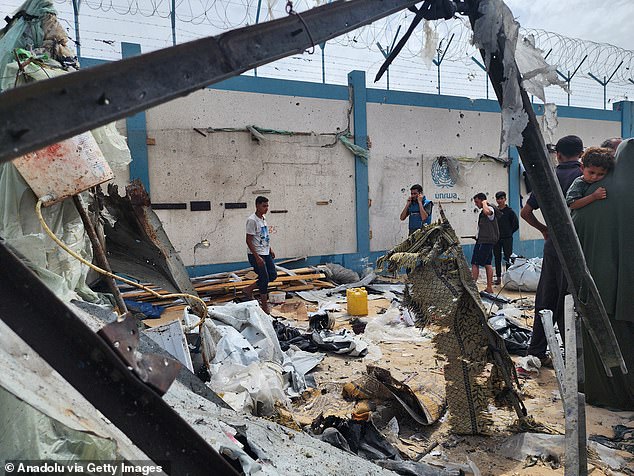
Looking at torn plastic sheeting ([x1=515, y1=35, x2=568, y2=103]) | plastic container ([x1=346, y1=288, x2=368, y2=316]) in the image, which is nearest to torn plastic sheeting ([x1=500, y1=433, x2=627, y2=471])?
torn plastic sheeting ([x1=515, y1=35, x2=568, y2=103])

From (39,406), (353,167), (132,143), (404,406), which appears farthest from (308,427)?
(353,167)

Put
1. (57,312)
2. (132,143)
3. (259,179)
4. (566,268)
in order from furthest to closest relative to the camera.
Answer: (259,179) → (132,143) → (566,268) → (57,312)

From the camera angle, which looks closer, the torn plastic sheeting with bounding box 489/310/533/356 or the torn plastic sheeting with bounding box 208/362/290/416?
the torn plastic sheeting with bounding box 208/362/290/416

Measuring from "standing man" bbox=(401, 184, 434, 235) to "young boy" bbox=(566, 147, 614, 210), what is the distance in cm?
Answer: 439

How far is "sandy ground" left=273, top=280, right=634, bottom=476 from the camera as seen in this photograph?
257cm

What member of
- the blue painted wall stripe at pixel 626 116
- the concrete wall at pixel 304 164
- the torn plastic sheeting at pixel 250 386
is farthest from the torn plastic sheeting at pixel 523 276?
the blue painted wall stripe at pixel 626 116

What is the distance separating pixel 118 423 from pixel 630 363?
3.44 metres

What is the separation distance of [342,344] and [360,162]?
5.57 meters

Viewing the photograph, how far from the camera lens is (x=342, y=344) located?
180 inches

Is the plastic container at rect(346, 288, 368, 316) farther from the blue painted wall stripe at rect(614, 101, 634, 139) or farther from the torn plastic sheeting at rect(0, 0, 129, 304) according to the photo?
the blue painted wall stripe at rect(614, 101, 634, 139)

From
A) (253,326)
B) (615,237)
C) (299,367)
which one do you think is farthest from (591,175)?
(253,326)

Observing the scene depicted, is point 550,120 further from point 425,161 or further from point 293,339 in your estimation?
point 425,161

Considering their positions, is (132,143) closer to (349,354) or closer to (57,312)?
(349,354)

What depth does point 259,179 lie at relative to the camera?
8484 mm
